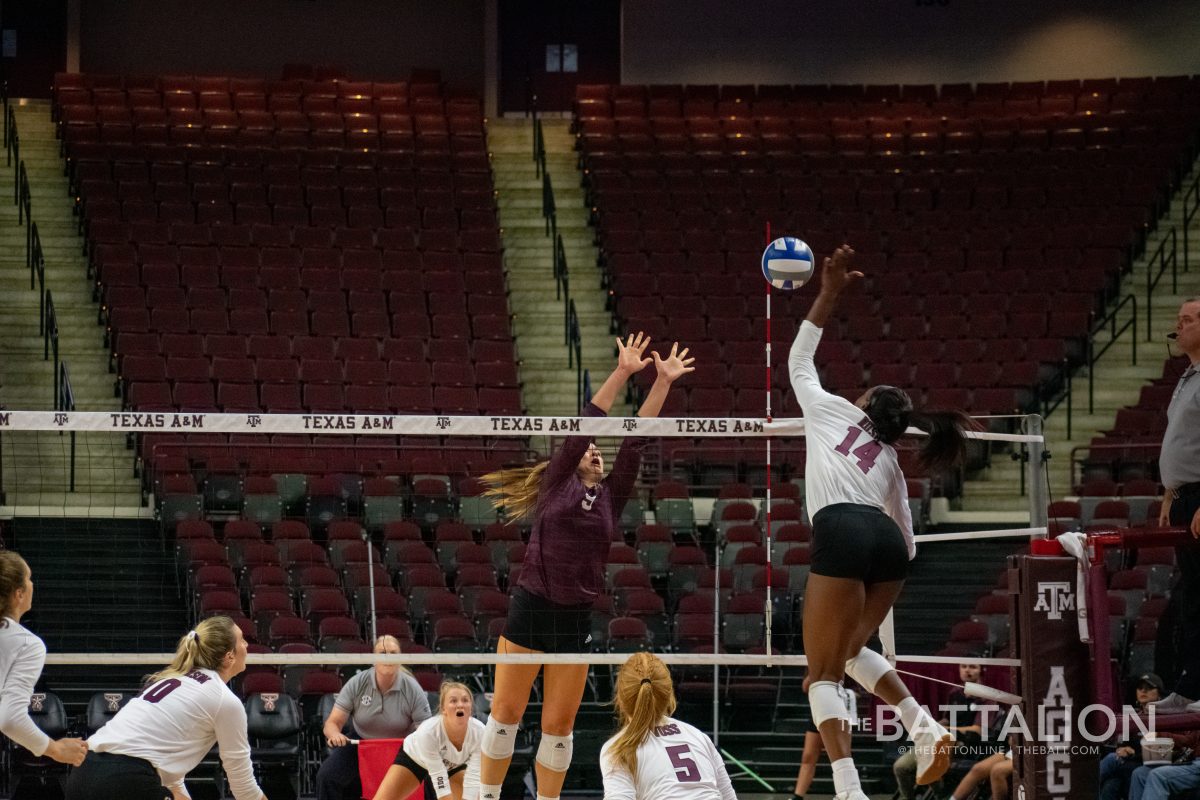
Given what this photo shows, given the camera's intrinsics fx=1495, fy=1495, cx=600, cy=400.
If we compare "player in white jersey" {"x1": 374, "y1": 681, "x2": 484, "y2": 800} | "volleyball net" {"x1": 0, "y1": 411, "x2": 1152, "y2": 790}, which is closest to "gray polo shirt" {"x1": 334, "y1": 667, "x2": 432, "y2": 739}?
"volleyball net" {"x1": 0, "y1": 411, "x2": 1152, "y2": 790}

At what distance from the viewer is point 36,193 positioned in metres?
20.3

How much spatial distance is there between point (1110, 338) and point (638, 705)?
14052 mm

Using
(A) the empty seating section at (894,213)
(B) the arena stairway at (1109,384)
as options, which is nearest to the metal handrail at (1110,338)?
(B) the arena stairway at (1109,384)

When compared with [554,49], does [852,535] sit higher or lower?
lower

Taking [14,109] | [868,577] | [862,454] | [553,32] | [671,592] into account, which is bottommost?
[671,592]

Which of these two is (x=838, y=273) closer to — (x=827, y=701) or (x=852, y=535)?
(x=852, y=535)

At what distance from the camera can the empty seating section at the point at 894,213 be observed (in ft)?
55.0

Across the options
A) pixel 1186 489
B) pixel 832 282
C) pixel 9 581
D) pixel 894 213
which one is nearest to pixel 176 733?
pixel 9 581

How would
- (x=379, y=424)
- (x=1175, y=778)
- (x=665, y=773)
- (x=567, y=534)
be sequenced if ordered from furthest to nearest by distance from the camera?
(x=1175, y=778), (x=379, y=424), (x=567, y=534), (x=665, y=773)

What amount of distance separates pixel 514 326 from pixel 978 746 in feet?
32.2

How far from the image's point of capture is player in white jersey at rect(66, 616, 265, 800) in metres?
5.80

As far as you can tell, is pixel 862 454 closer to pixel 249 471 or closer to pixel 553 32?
pixel 249 471

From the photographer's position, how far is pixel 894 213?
19391mm

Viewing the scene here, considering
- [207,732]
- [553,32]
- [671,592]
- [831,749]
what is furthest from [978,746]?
[553,32]
